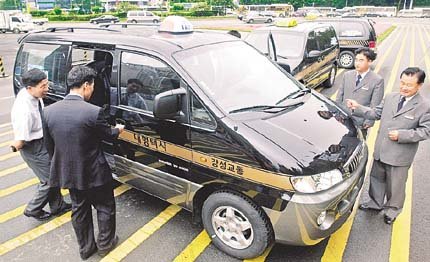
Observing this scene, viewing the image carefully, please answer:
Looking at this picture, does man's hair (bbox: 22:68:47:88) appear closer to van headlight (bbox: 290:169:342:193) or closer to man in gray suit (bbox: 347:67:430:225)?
van headlight (bbox: 290:169:342:193)

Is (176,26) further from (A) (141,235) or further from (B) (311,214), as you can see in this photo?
(B) (311,214)

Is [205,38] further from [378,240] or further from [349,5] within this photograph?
[349,5]

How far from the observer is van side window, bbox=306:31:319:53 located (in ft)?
24.7

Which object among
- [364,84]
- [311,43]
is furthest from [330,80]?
[364,84]

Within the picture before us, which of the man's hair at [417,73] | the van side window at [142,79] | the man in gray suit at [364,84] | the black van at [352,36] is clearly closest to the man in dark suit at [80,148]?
the van side window at [142,79]

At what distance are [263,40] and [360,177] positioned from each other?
5.45 m

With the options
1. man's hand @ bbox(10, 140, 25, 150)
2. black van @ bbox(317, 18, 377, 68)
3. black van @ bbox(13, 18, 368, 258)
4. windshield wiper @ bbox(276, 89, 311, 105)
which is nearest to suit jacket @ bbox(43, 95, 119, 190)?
black van @ bbox(13, 18, 368, 258)

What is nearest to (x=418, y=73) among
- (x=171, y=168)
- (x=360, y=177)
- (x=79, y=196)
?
(x=360, y=177)

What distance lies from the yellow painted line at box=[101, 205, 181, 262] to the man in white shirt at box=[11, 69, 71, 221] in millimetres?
1018

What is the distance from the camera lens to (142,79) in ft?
11.3

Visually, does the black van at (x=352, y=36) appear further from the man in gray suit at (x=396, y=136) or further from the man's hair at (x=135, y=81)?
the man's hair at (x=135, y=81)

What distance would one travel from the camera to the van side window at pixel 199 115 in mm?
2898

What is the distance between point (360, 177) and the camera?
3121mm

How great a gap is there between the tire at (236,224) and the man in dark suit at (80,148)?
Answer: 92 centimetres
